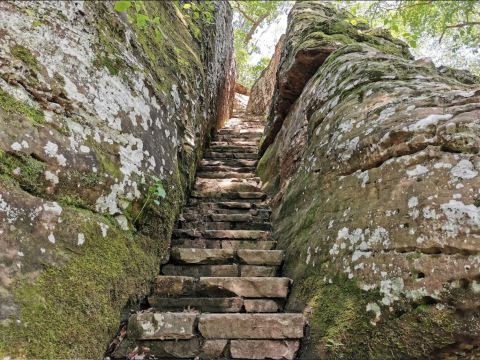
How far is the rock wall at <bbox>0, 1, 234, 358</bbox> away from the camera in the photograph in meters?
1.88

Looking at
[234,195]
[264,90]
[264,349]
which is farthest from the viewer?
[264,90]

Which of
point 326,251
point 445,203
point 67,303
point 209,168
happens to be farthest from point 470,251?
point 209,168

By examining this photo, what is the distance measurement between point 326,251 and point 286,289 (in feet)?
1.79

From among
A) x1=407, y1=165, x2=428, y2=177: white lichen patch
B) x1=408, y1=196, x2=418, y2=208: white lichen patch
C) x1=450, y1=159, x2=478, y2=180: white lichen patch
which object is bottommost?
x1=408, y1=196, x2=418, y2=208: white lichen patch

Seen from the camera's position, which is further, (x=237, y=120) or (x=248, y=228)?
(x=237, y=120)

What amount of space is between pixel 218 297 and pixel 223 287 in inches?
3.7

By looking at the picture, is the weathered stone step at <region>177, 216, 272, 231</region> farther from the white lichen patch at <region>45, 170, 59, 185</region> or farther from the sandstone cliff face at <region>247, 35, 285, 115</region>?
the sandstone cliff face at <region>247, 35, 285, 115</region>

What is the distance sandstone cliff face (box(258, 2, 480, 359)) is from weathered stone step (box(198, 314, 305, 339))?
Answer: 0.47ft

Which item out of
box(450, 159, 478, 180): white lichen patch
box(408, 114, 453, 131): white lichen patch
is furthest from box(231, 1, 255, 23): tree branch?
box(450, 159, 478, 180): white lichen patch

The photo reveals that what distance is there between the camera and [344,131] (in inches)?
123

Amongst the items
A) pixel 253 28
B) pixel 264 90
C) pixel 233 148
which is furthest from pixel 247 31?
pixel 233 148

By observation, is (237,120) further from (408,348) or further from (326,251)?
(408,348)

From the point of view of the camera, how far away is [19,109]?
7.18 ft

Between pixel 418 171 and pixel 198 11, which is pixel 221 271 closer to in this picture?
pixel 418 171
